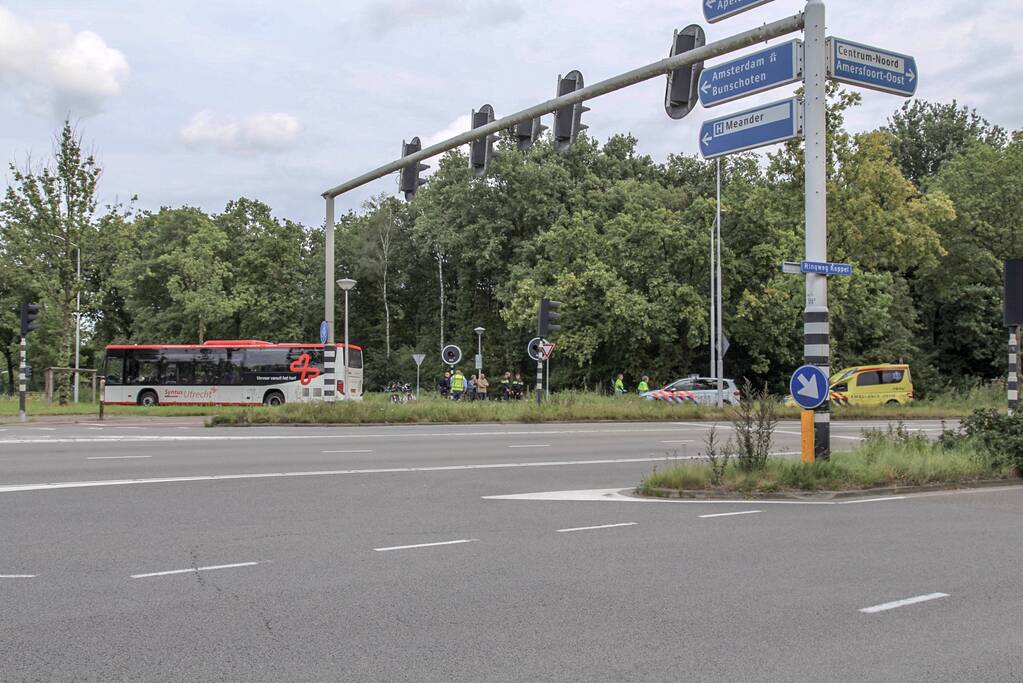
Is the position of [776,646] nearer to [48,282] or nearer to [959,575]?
[959,575]

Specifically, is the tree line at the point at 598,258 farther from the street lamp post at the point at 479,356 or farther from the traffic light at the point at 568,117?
the traffic light at the point at 568,117

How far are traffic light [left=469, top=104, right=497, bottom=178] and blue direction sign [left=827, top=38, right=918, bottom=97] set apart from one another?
7.05m

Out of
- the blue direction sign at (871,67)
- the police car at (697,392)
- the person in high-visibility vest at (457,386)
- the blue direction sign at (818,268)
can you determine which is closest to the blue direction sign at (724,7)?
the blue direction sign at (871,67)

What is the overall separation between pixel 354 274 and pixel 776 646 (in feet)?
207

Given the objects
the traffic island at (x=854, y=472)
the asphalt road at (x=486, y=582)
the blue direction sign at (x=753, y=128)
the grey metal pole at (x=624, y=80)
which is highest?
the grey metal pole at (x=624, y=80)

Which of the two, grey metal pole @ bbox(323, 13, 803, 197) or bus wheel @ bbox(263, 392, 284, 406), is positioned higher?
grey metal pole @ bbox(323, 13, 803, 197)

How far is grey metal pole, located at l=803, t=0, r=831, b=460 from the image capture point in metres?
12.4

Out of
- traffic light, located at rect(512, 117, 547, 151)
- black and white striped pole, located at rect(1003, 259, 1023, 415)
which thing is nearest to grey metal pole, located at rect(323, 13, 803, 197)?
traffic light, located at rect(512, 117, 547, 151)

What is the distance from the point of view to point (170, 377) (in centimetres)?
4428

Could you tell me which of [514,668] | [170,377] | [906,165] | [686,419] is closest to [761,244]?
[686,419]

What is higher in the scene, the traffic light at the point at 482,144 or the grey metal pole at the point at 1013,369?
the traffic light at the point at 482,144

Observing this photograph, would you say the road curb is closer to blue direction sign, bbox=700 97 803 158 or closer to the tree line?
blue direction sign, bbox=700 97 803 158

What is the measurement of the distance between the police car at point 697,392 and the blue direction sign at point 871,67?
25.1 m

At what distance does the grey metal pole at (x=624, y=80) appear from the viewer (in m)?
12.9
